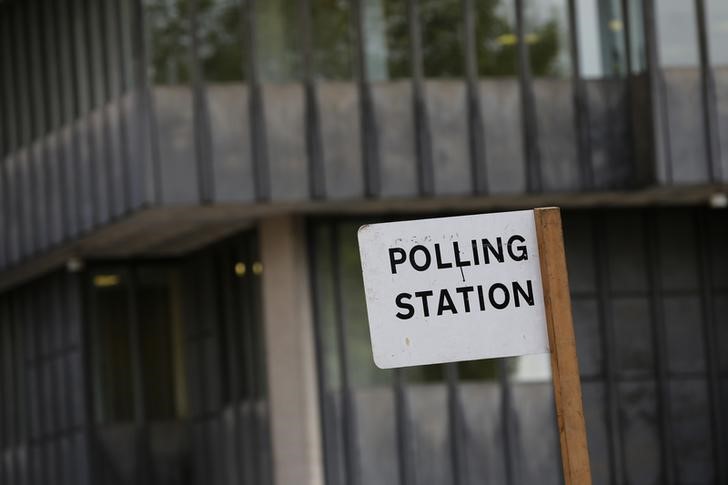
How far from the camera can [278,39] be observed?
→ 24578 millimetres

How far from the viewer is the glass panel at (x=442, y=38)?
2464 centimetres

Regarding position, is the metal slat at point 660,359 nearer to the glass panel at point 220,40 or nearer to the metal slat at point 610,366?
the metal slat at point 610,366

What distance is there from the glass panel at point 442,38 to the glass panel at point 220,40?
8.08 feet

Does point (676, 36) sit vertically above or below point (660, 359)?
above

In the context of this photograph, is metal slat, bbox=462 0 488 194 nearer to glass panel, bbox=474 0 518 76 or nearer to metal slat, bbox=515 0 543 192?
glass panel, bbox=474 0 518 76

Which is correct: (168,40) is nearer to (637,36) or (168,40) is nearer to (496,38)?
(496,38)

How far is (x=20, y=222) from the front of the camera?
29031 mm

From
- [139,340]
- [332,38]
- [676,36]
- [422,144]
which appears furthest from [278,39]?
[139,340]

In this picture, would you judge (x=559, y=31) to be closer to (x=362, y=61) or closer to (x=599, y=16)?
(x=599, y=16)

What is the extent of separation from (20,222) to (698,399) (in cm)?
1088

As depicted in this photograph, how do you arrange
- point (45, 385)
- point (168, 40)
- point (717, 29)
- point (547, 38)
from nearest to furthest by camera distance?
point (717, 29)
point (168, 40)
point (547, 38)
point (45, 385)

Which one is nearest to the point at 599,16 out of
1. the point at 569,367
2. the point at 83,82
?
the point at 83,82

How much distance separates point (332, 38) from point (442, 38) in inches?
58.1

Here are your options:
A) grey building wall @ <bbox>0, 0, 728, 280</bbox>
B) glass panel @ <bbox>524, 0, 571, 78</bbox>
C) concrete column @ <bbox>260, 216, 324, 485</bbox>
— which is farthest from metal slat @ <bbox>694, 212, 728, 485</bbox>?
concrete column @ <bbox>260, 216, 324, 485</bbox>
